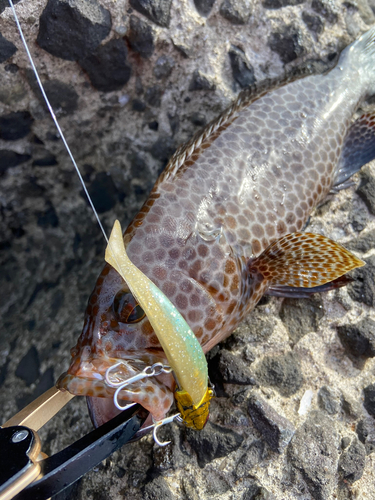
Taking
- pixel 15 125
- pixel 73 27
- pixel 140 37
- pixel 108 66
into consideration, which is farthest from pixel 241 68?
pixel 15 125

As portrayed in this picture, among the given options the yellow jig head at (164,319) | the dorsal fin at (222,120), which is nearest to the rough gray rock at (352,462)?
the yellow jig head at (164,319)

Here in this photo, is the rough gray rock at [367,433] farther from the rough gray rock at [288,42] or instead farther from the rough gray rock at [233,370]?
the rough gray rock at [288,42]

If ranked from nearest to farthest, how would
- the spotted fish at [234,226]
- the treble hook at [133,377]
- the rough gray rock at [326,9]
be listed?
the treble hook at [133,377] → the spotted fish at [234,226] → the rough gray rock at [326,9]

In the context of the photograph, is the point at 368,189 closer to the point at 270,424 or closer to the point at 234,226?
the point at 234,226

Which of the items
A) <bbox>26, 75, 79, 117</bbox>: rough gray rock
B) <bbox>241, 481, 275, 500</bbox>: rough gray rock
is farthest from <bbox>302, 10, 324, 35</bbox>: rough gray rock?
<bbox>241, 481, 275, 500</bbox>: rough gray rock

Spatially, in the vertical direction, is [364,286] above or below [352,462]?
above

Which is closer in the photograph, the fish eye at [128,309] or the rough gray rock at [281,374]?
the fish eye at [128,309]
